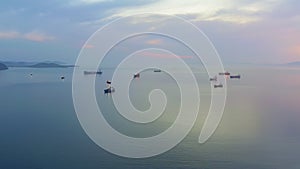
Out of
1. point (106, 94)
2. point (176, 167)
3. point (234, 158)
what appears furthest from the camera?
point (106, 94)

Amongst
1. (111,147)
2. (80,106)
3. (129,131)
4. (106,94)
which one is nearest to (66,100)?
(106,94)

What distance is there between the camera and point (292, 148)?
8883 millimetres

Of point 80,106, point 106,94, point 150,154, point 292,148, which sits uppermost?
point 106,94

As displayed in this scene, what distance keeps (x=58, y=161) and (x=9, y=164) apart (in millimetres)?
1001

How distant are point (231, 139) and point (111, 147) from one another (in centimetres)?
→ 329

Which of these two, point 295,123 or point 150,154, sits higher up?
point 295,123

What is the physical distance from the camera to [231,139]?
31.2ft

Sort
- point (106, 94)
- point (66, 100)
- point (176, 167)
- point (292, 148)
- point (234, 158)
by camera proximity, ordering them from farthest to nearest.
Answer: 1. point (106, 94)
2. point (66, 100)
3. point (292, 148)
4. point (234, 158)
5. point (176, 167)

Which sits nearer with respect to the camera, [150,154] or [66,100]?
[150,154]

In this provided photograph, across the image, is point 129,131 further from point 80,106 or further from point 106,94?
point 106,94

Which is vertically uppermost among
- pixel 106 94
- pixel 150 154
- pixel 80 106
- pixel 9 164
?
pixel 106 94

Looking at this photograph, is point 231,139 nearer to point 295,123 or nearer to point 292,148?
point 292,148

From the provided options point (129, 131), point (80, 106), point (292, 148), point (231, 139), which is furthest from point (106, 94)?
point (292, 148)

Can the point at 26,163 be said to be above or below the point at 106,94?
below
